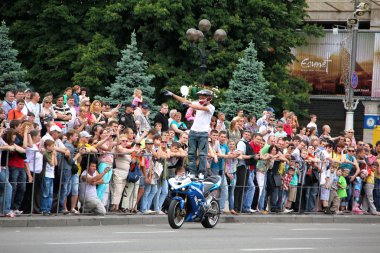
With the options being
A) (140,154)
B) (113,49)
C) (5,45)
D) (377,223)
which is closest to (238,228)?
(140,154)

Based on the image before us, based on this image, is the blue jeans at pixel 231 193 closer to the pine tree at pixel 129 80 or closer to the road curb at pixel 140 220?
the road curb at pixel 140 220

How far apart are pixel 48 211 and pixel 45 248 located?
21.5ft

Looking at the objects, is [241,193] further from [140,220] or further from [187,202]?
[187,202]

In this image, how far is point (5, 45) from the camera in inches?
1630

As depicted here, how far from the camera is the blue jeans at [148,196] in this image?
26609 mm

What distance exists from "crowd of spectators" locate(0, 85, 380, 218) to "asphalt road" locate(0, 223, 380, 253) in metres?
1.65

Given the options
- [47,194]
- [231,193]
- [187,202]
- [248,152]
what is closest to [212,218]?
[187,202]

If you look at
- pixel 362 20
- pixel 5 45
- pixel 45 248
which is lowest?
pixel 45 248

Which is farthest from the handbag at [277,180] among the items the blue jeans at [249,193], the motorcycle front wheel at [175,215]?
the motorcycle front wheel at [175,215]

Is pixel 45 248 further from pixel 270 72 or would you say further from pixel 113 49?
pixel 270 72

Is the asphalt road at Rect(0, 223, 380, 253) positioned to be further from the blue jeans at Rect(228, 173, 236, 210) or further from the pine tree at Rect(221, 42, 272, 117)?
the pine tree at Rect(221, 42, 272, 117)

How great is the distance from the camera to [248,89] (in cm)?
4606

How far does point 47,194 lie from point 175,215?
291cm

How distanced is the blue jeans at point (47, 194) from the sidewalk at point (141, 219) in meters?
0.32
